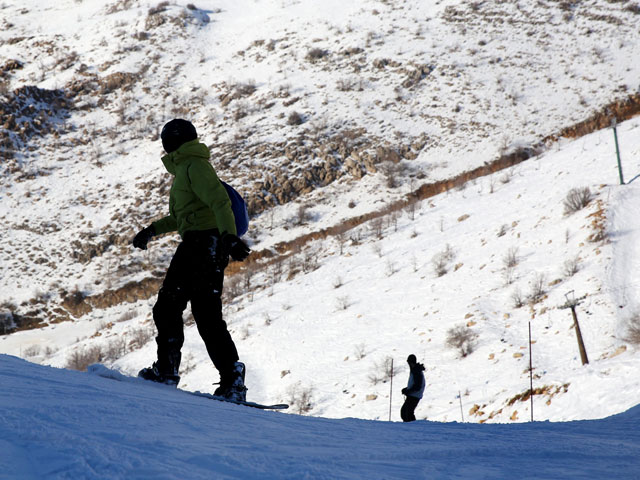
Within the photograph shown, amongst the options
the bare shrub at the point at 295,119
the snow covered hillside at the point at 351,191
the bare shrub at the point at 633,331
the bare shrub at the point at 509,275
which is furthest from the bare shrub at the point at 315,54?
the bare shrub at the point at 633,331

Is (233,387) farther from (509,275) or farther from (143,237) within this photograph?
(509,275)

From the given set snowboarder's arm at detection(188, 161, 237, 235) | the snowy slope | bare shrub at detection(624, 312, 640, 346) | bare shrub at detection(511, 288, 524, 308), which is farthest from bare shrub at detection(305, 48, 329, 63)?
snowboarder's arm at detection(188, 161, 237, 235)

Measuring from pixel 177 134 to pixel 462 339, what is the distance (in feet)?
28.4

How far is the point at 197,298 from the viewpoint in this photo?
342cm

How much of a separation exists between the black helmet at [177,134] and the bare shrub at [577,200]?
41.5 ft

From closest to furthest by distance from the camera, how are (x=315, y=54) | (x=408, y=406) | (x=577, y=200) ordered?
(x=408, y=406), (x=577, y=200), (x=315, y=54)

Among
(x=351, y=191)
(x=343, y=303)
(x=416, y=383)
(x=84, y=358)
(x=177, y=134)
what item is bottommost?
(x=84, y=358)

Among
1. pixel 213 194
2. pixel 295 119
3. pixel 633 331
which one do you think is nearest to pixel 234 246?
pixel 213 194

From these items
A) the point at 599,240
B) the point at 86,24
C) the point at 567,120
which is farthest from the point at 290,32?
the point at 599,240

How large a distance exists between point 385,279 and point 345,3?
32231 millimetres

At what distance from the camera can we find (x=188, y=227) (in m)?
3.55

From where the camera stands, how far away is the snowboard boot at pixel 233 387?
3.48m

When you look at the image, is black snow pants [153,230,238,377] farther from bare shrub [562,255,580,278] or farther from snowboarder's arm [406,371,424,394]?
bare shrub [562,255,580,278]

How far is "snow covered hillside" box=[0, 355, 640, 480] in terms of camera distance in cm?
121
